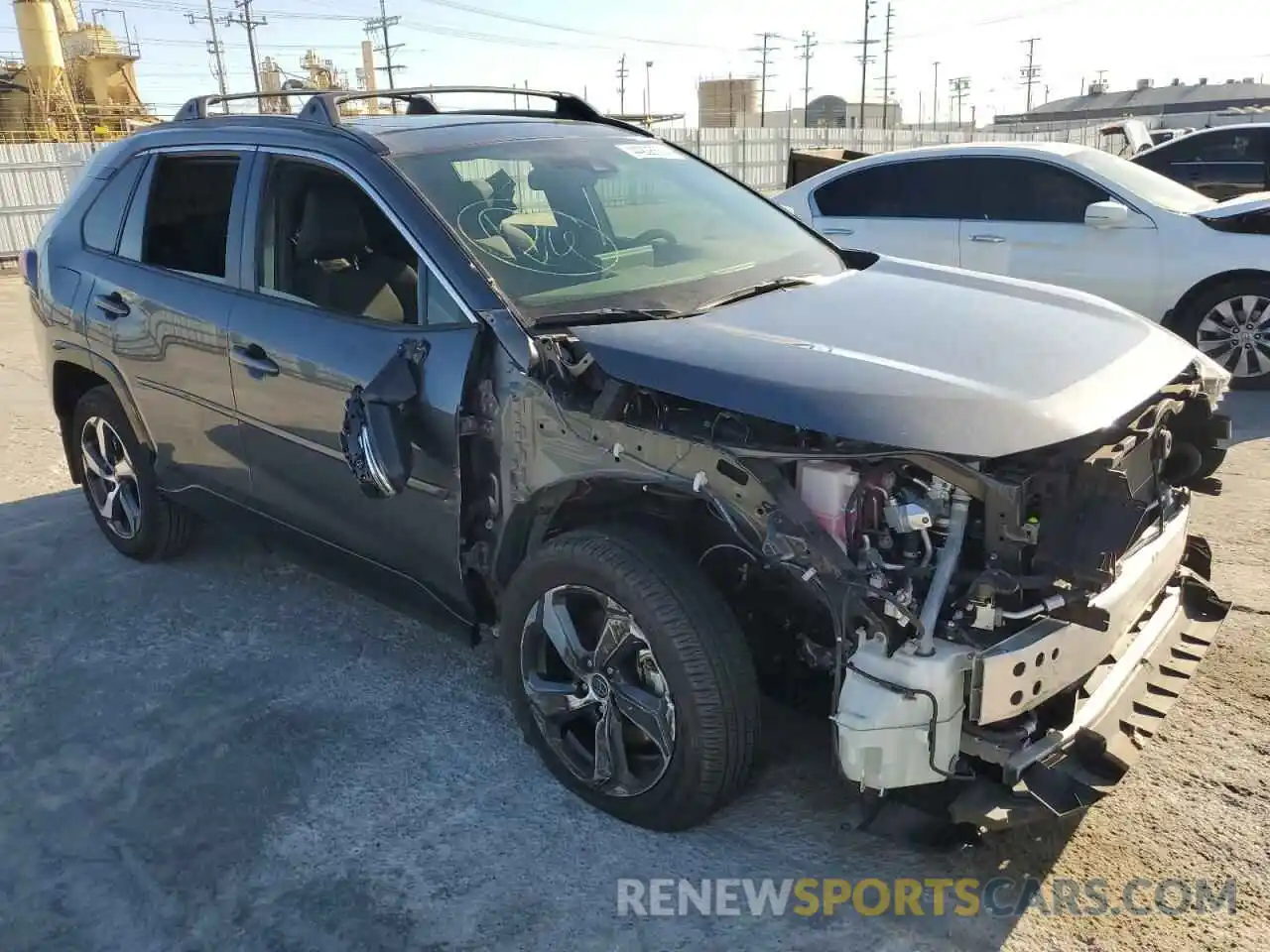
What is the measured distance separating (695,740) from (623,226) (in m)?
1.83

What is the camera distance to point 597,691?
289cm

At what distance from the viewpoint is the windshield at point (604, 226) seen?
10.4 ft

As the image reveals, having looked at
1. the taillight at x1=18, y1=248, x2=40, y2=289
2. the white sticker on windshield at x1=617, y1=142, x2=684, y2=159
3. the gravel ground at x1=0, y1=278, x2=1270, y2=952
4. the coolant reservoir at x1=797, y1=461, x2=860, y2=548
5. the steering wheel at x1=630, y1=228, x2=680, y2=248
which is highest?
the white sticker on windshield at x1=617, y1=142, x2=684, y2=159

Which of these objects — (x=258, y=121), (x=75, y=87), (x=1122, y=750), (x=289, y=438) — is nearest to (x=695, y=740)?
(x=1122, y=750)

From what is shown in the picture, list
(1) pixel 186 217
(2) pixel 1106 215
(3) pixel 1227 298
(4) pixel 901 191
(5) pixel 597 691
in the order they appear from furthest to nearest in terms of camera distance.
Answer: (4) pixel 901 191 → (3) pixel 1227 298 → (2) pixel 1106 215 → (1) pixel 186 217 → (5) pixel 597 691

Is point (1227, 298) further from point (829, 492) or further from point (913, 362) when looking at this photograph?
point (829, 492)

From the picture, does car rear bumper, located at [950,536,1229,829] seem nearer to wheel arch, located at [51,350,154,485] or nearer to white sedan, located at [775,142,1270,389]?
wheel arch, located at [51,350,154,485]

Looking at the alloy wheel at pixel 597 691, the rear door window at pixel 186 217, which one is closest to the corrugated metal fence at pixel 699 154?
the rear door window at pixel 186 217

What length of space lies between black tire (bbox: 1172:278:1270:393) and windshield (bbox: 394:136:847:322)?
4.42m

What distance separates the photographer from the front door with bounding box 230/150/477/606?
121 inches

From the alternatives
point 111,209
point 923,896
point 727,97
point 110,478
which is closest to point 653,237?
point 923,896

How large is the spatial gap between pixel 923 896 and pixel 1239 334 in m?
5.96

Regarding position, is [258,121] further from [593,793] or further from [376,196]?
[593,793]

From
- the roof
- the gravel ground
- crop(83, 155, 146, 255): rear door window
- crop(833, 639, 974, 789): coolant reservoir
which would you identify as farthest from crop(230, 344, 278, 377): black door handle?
the roof
